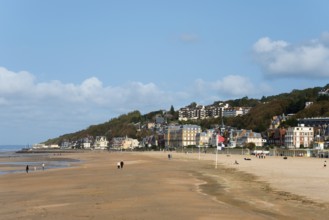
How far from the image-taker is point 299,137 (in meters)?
141

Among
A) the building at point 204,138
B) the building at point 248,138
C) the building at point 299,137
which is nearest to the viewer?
the building at point 299,137

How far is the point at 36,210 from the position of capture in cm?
1706

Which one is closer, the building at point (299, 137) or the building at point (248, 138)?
the building at point (299, 137)

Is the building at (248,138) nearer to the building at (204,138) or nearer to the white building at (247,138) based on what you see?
the white building at (247,138)

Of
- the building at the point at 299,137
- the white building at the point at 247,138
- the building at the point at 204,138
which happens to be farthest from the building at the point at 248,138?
the building at the point at 204,138

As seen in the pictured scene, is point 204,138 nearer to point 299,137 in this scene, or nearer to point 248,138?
point 248,138

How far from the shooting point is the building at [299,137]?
140 meters

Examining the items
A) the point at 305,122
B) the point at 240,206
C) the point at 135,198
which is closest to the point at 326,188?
the point at 240,206

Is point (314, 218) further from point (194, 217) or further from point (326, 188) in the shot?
point (326, 188)

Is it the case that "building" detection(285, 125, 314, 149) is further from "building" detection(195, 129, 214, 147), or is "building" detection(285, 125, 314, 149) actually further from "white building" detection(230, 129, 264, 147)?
"building" detection(195, 129, 214, 147)

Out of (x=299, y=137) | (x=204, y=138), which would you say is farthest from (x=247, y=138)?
(x=204, y=138)

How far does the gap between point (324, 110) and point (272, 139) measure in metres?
27.0

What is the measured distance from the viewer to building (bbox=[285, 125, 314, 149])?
140 meters

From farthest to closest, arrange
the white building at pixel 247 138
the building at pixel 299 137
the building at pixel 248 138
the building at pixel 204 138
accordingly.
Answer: the building at pixel 204 138 → the white building at pixel 247 138 → the building at pixel 248 138 → the building at pixel 299 137
